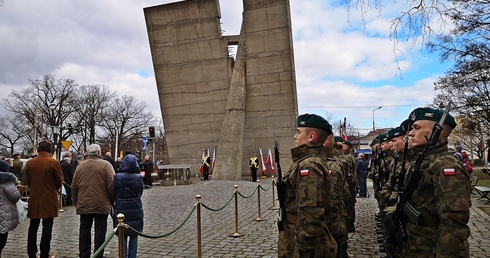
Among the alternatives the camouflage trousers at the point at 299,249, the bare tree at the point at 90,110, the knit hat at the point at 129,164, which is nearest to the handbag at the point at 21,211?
the knit hat at the point at 129,164

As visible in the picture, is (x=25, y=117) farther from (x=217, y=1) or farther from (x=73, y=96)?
(x=217, y=1)

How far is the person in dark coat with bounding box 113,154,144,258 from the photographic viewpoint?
5.77m

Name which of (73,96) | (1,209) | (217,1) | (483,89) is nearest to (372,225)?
(1,209)

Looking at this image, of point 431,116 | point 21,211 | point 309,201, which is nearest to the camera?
point 309,201

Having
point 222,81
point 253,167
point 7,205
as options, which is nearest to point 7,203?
point 7,205

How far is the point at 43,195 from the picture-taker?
633cm

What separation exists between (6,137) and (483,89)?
185 ft

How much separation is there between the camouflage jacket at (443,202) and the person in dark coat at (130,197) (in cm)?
397

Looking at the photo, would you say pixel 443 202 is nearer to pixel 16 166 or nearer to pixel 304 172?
pixel 304 172

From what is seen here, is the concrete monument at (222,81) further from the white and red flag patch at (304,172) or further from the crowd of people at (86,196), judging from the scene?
the white and red flag patch at (304,172)

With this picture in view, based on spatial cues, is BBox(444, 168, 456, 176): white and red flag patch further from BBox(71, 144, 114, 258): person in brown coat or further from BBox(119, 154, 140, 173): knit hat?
BBox(71, 144, 114, 258): person in brown coat

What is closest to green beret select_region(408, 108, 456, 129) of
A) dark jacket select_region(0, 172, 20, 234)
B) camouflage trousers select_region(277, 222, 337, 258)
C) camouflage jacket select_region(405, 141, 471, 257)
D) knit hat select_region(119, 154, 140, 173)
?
camouflage jacket select_region(405, 141, 471, 257)

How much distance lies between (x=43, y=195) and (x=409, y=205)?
220 inches

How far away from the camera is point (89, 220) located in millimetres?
6062
